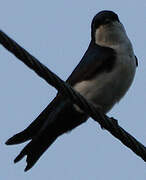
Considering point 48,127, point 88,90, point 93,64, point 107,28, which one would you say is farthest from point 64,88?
point 107,28

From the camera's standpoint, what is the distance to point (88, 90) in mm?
4473

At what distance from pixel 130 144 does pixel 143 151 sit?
9 centimetres

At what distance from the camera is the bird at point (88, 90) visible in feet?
14.0

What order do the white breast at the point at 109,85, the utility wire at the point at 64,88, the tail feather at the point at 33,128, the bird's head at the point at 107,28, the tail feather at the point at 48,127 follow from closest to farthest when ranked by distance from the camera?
the utility wire at the point at 64,88
the tail feather at the point at 33,128
the tail feather at the point at 48,127
the white breast at the point at 109,85
the bird's head at the point at 107,28

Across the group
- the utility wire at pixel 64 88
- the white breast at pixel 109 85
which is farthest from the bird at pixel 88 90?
the utility wire at pixel 64 88

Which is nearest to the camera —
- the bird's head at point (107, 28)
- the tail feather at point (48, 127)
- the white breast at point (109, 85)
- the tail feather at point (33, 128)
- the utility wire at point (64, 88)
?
the utility wire at point (64, 88)

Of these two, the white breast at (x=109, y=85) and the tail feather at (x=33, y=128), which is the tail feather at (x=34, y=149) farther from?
the white breast at (x=109, y=85)

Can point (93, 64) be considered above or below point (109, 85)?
above

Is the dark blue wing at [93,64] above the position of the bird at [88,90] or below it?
above

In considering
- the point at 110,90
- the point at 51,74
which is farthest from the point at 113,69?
the point at 51,74

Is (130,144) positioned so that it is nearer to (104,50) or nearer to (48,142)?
(48,142)

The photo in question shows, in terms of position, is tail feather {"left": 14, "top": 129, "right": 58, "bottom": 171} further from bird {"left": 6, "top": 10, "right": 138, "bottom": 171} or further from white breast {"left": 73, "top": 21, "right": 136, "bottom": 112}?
white breast {"left": 73, "top": 21, "right": 136, "bottom": 112}

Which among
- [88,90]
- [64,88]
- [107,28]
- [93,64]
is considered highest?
[107,28]

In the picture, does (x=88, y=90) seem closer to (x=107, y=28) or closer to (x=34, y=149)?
(x=34, y=149)
